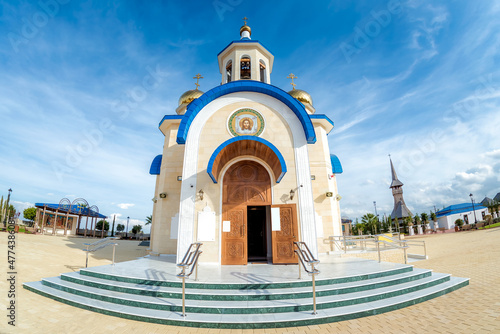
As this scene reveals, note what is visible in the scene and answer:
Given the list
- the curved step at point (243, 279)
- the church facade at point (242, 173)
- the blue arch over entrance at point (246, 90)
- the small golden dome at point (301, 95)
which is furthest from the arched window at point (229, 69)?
the curved step at point (243, 279)

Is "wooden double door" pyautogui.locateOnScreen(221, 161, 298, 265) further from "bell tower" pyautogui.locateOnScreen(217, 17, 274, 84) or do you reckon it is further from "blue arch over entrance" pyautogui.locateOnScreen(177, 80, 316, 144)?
"bell tower" pyautogui.locateOnScreen(217, 17, 274, 84)

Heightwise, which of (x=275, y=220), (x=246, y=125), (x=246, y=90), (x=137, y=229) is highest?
(x=246, y=90)

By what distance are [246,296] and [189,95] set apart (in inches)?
569

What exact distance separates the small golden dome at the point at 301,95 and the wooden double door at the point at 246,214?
9055 millimetres

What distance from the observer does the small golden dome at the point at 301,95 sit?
16438 millimetres

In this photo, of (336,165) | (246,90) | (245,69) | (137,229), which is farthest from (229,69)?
(137,229)

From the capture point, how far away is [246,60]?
41.7 ft

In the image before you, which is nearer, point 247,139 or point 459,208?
point 247,139

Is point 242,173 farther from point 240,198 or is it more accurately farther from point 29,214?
point 29,214

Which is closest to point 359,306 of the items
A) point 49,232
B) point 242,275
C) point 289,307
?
point 289,307

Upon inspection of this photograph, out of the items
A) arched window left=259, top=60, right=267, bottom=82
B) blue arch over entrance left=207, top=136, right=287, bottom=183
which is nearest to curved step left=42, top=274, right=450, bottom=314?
blue arch over entrance left=207, top=136, right=287, bottom=183

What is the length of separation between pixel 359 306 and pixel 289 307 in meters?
1.56

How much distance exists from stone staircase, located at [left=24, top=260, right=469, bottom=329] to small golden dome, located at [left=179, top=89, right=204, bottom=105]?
40.8ft

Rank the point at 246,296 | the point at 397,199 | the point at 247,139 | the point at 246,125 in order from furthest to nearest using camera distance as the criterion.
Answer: the point at 397,199 → the point at 246,125 → the point at 247,139 → the point at 246,296
